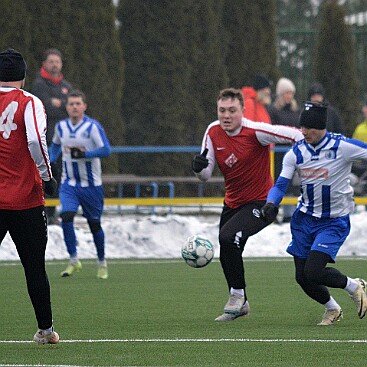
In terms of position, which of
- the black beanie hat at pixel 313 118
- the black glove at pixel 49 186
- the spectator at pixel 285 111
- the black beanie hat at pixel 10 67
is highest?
the black beanie hat at pixel 10 67

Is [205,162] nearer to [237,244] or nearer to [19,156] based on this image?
[237,244]

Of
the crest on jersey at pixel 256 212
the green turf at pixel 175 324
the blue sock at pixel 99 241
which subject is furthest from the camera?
the blue sock at pixel 99 241

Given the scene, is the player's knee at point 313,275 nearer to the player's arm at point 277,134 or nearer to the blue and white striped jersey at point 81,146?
the player's arm at point 277,134

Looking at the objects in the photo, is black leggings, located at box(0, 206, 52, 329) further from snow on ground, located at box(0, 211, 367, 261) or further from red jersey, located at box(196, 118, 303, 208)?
snow on ground, located at box(0, 211, 367, 261)

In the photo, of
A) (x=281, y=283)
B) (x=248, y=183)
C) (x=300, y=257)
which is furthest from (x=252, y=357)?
(x=281, y=283)

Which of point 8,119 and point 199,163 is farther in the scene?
point 199,163

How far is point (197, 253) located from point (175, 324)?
100 centimetres

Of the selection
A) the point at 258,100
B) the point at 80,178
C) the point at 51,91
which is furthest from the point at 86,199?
the point at 258,100

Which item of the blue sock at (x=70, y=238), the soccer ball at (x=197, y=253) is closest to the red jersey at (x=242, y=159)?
the soccer ball at (x=197, y=253)

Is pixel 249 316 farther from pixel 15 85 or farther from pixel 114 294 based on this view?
pixel 15 85

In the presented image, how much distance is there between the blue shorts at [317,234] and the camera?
9.98 metres

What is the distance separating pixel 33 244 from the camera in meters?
8.33

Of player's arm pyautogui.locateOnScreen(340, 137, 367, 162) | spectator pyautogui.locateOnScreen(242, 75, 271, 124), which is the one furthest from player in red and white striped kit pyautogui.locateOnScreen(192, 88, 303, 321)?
spectator pyautogui.locateOnScreen(242, 75, 271, 124)

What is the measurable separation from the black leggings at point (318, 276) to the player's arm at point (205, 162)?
4.07 feet
